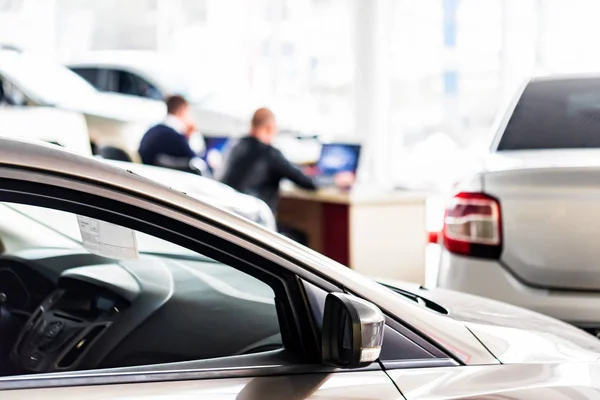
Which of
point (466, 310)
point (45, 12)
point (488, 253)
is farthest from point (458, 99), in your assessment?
point (466, 310)

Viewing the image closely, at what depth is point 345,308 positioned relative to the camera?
5.17ft

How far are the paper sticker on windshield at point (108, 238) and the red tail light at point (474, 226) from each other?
1.55 meters

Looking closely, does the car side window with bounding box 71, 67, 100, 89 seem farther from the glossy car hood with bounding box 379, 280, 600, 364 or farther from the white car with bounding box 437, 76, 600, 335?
the glossy car hood with bounding box 379, 280, 600, 364

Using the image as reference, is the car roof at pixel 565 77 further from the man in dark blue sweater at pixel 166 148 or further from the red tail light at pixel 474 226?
the man in dark blue sweater at pixel 166 148

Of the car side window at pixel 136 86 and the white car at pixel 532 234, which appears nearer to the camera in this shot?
the white car at pixel 532 234

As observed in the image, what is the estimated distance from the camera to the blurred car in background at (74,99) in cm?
829

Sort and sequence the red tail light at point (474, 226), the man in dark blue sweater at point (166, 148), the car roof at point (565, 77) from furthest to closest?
the man in dark blue sweater at point (166, 148) < the car roof at point (565, 77) < the red tail light at point (474, 226)

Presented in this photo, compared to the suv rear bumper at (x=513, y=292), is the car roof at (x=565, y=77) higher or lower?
higher

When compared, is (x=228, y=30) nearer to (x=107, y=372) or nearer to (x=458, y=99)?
(x=458, y=99)

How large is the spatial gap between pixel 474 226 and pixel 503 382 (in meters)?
1.37

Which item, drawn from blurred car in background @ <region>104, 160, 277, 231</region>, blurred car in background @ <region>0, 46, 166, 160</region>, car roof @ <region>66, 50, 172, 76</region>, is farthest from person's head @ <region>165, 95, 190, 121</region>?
blurred car in background @ <region>104, 160, 277, 231</region>

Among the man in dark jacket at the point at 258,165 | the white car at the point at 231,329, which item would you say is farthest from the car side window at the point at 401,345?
the man in dark jacket at the point at 258,165

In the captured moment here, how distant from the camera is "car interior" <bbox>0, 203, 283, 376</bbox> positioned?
5.82 feet

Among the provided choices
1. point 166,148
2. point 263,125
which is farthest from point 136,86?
point 263,125
